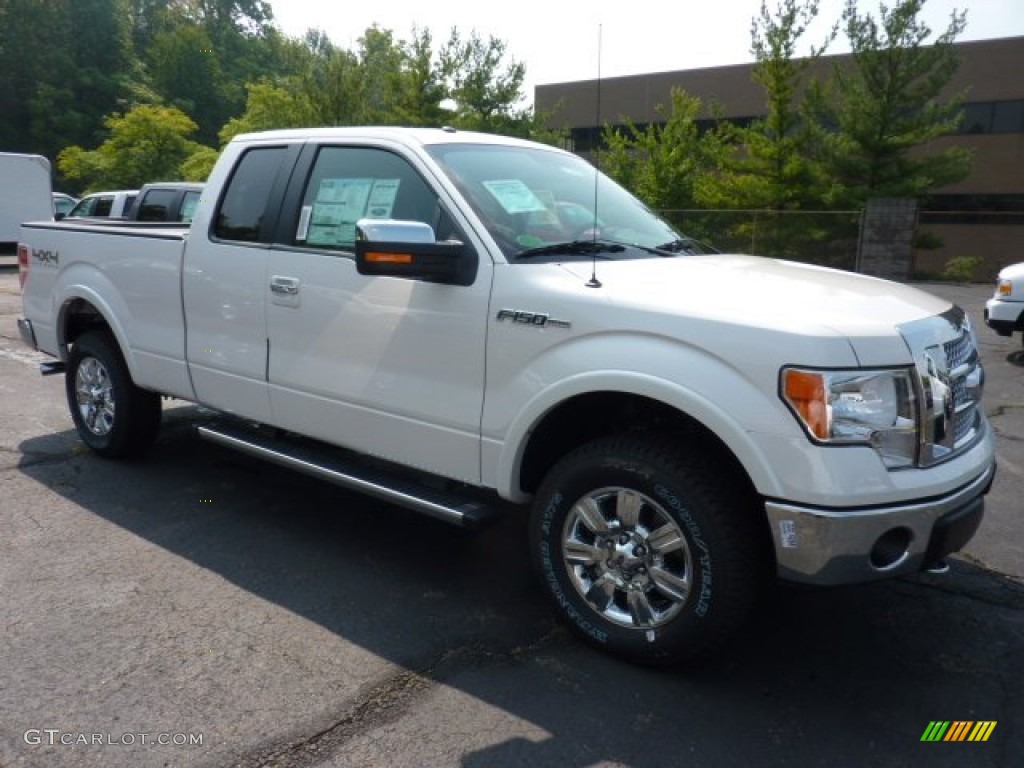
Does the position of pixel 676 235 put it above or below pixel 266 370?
above

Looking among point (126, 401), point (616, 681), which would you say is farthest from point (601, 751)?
point (126, 401)

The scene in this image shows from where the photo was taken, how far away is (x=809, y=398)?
2.73 m

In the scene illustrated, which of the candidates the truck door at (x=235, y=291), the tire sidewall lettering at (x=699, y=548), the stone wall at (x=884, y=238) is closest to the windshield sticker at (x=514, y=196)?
the truck door at (x=235, y=291)

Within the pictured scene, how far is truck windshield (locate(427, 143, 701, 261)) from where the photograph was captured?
12.0ft

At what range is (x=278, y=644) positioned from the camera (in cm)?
338

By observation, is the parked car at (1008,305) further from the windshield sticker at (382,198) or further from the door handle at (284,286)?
the door handle at (284,286)

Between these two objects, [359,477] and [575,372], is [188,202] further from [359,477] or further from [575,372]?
[575,372]

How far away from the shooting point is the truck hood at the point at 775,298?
111 inches

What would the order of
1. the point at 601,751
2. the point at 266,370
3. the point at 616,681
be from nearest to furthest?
the point at 601,751 < the point at 616,681 < the point at 266,370

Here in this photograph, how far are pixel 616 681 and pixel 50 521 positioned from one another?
3.21 m

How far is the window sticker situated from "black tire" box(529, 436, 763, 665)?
1.56m

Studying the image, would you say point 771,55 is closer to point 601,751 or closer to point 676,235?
point 676,235

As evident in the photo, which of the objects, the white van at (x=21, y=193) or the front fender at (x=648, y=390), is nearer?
the front fender at (x=648, y=390)

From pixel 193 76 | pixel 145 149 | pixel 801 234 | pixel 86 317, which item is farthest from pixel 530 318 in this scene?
pixel 193 76
